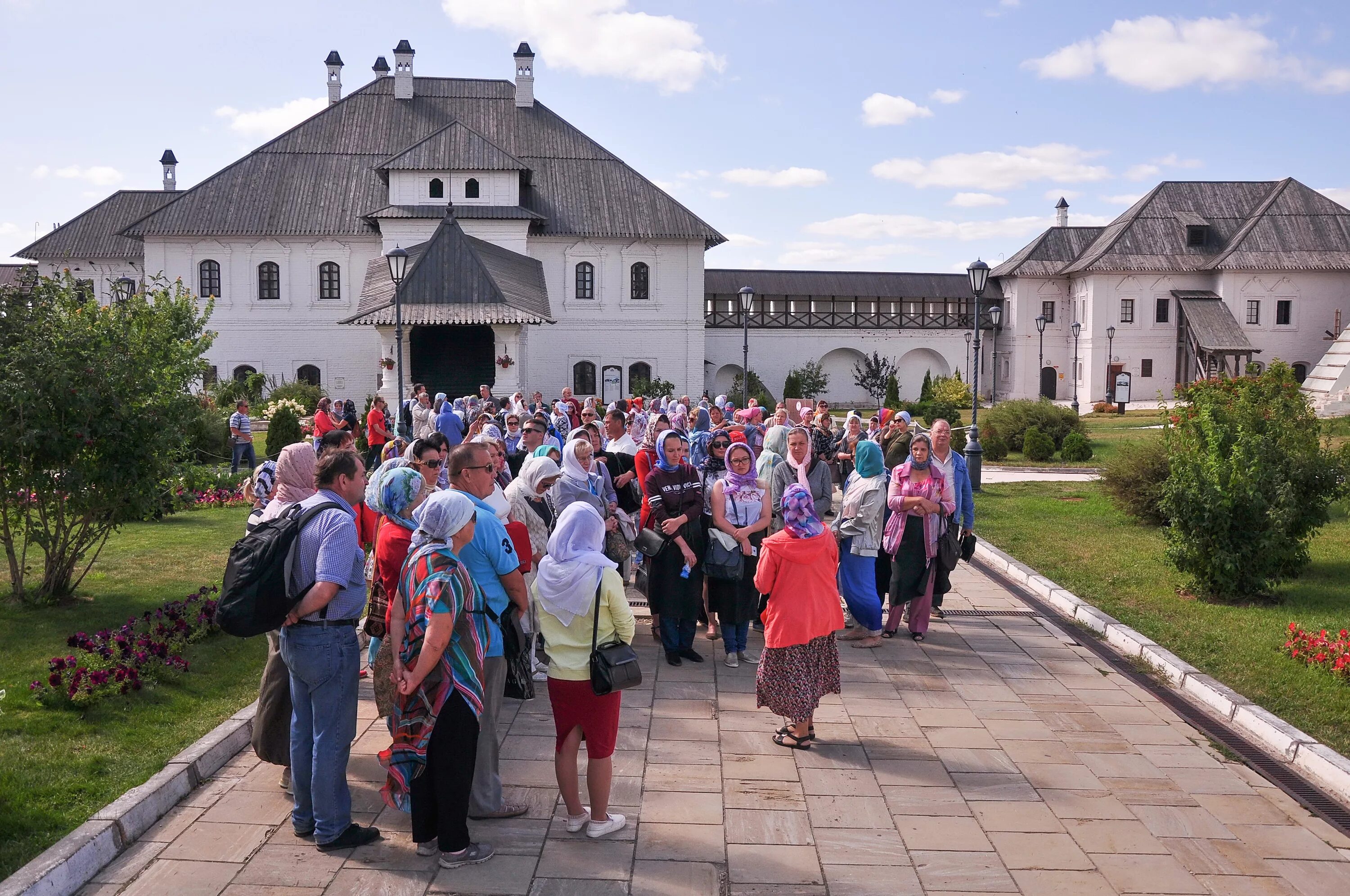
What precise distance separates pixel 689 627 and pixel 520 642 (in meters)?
3.05

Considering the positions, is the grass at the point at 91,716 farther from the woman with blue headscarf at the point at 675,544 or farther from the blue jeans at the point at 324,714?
the woman with blue headscarf at the point at 675,544

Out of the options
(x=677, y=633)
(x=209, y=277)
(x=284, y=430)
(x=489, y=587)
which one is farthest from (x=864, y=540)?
(x=209, y=277)

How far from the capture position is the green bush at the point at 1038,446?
2547 centimetres

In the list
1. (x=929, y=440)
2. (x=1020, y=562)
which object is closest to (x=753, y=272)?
(x=1020, y=562)

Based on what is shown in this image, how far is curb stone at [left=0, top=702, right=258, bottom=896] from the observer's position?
457cm

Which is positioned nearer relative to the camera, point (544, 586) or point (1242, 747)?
point (544, 586)

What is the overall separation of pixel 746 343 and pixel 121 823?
23586mm

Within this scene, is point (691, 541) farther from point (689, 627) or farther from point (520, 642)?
point (520, 642)

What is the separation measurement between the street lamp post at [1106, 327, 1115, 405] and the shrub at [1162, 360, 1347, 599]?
40.3 meters

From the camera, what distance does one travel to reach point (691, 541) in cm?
836

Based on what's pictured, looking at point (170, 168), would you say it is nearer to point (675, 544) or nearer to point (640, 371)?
point (640, 371)

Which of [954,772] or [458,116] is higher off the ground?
[458,116]

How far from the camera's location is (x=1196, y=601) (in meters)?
10.4

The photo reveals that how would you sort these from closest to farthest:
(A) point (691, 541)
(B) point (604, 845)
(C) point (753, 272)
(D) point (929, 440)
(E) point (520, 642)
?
(B) point (604, 845)
(E) point (520, 642)
(A) point (691, 541)
(D) point (929, 440)
(C) point (753, 272)
